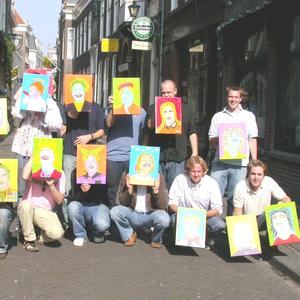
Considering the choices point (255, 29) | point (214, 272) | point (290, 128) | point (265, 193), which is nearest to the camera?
point (214, 272)

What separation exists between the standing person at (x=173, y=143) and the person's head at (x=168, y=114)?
0.16m

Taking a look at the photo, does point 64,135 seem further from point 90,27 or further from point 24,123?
point 90,27

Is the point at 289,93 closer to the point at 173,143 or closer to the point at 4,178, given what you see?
the point at 173,143

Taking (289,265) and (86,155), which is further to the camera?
(86,155)

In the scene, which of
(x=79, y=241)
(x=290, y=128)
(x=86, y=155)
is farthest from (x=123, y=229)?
(x=290, y=128)

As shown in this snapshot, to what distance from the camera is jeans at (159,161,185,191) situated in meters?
6.54

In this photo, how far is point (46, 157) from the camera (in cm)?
594

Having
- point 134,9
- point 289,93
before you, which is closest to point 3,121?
point 289,93

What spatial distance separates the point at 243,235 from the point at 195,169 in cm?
84

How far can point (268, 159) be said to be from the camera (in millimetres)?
9789

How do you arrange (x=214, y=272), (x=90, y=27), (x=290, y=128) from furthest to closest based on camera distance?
1. (x=90, y=27)
2. (x=290, y=128)
3. (x=214, y=272)

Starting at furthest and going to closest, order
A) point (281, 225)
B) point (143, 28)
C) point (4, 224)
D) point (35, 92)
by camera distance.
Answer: point (143, 28) → point (35, 92) → point (281, 225) → point (4, 224)

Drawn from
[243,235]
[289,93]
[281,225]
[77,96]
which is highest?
[289,93]

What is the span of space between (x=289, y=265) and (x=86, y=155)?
2401 mm
